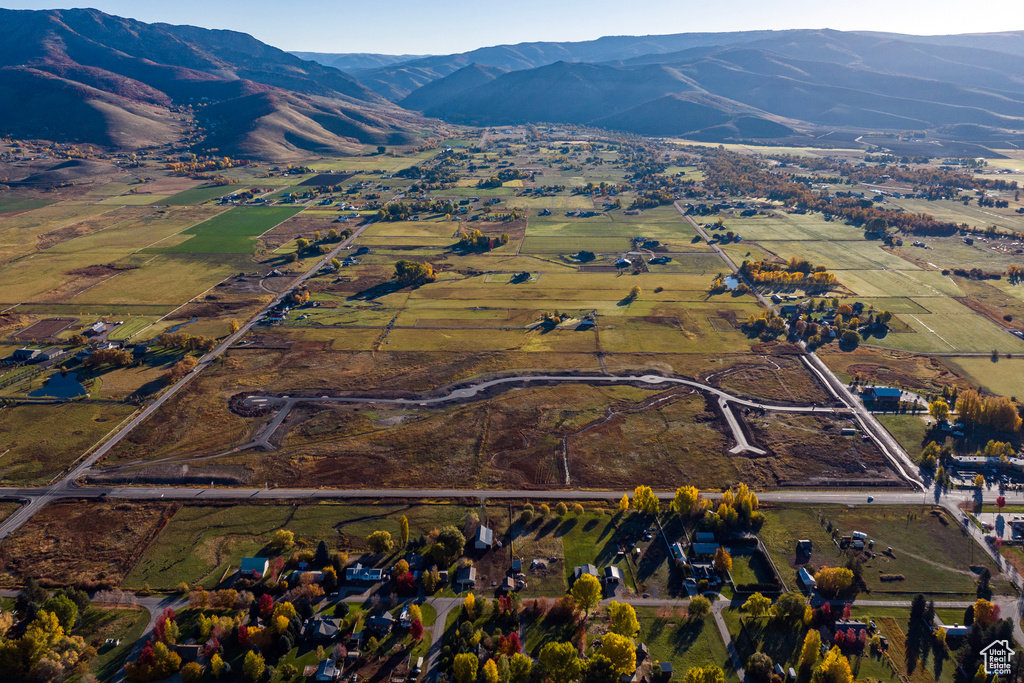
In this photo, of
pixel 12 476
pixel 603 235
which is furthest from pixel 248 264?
pixel 603 235

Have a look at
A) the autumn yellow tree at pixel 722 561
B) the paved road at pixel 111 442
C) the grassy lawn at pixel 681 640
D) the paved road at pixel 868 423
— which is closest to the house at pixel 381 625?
the grassy lawn at pixel 681 640

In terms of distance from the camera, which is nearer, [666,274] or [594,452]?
[594,452]

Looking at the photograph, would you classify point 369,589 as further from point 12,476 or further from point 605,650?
point 12,476

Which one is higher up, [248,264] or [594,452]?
[248,264]

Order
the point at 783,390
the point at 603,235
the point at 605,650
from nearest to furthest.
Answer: the point at 605,650, the point at 783,390, the point at 603,235

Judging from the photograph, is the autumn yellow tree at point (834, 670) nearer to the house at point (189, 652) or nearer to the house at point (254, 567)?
the house at point (254, 567)

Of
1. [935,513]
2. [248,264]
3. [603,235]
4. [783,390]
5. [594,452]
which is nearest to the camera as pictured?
[935,513]
